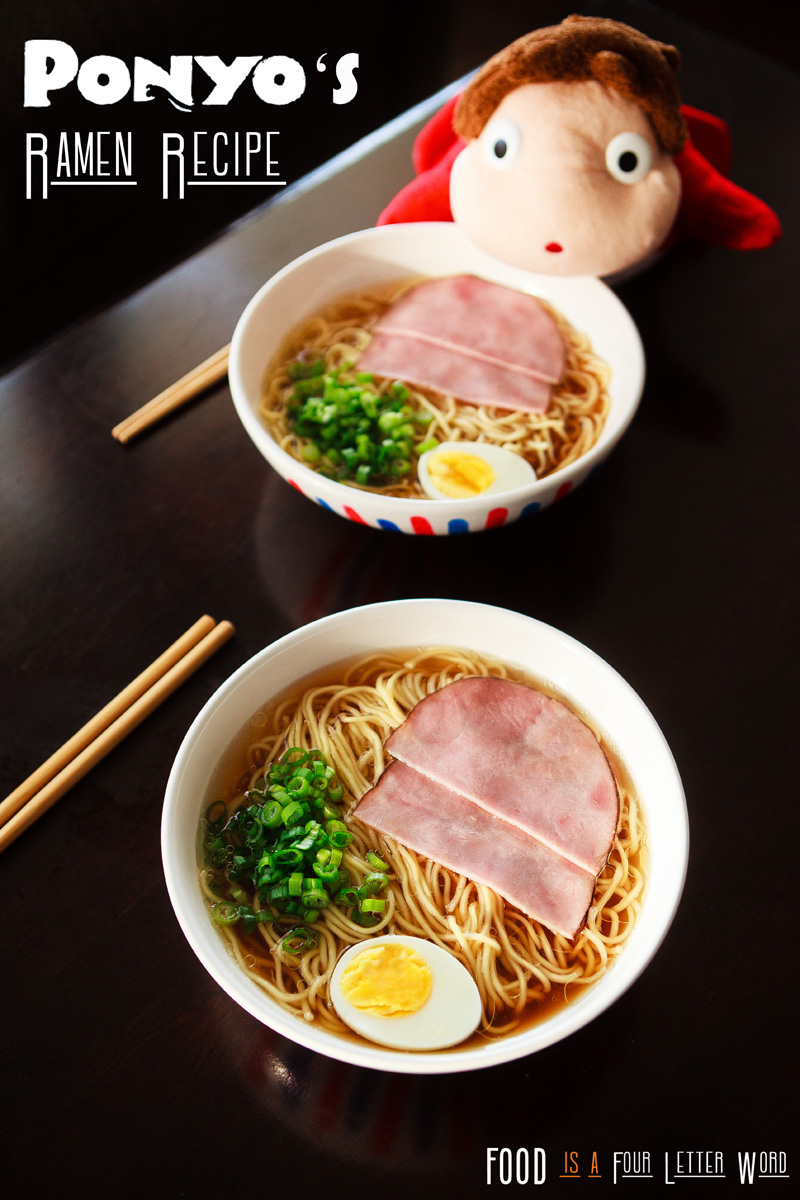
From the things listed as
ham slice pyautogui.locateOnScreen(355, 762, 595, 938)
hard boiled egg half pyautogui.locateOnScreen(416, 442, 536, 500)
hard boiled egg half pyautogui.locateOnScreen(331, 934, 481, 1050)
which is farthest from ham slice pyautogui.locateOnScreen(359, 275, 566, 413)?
hard boiled egg half pyautogui.locateOnScreen(331, 934, 481, 1050)

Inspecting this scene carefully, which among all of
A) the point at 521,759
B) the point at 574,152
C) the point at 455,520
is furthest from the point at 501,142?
the point at 521,759

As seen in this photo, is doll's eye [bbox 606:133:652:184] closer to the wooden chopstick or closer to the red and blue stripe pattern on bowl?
the red and blue stripe pattern on bowl

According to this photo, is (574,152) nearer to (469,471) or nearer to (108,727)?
(469,471)

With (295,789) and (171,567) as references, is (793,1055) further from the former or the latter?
(171,567)

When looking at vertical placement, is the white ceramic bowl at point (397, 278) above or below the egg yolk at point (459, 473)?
above

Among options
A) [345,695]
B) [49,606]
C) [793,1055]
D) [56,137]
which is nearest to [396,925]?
[345,695]

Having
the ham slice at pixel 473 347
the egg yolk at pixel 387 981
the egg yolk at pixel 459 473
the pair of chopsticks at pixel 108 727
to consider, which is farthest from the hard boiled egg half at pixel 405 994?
the ham slice at pixel 473 347

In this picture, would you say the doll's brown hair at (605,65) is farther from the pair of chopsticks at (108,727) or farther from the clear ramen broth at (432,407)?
the pair of chopsticks at (108,727)
